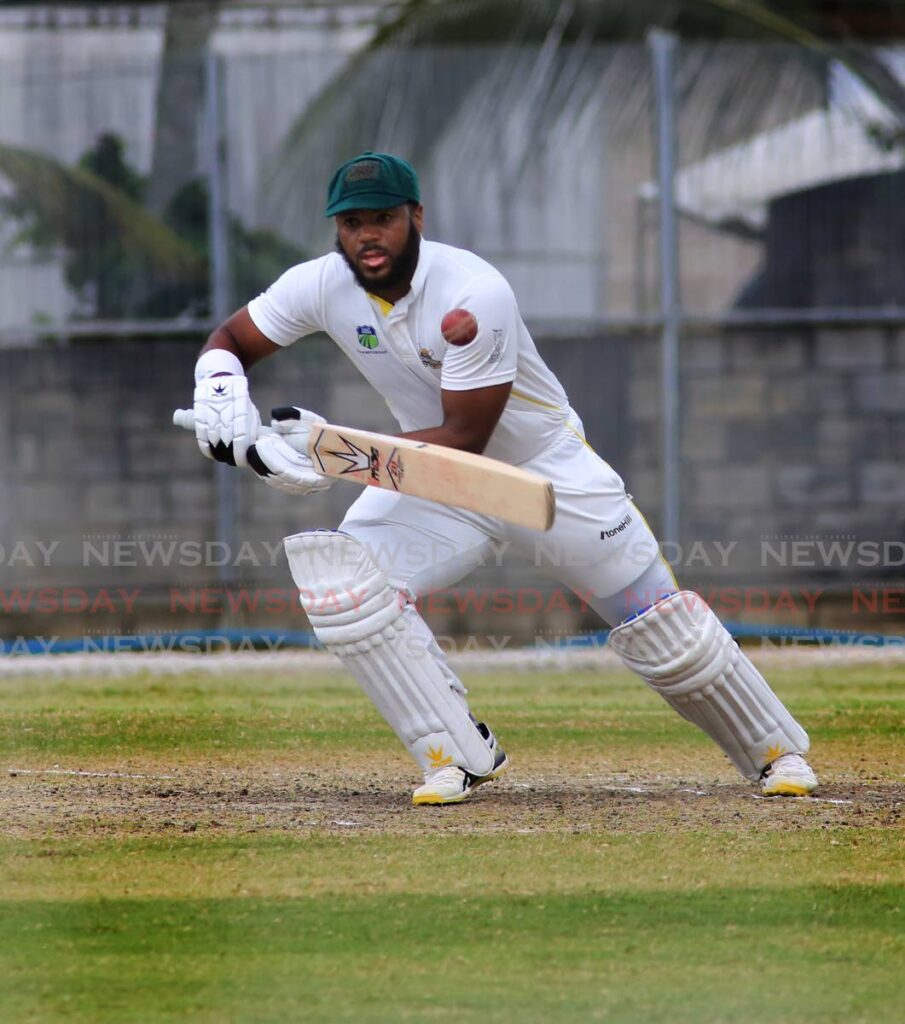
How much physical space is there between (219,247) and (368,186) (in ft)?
15.4

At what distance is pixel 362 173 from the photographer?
4.06m

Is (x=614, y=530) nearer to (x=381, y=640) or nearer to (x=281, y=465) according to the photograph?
(x=381, y=640)

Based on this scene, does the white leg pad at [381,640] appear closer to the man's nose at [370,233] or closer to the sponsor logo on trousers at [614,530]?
the sponsor logo on trousers at [614,530]

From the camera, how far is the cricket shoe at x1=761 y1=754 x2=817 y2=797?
14.0 feet

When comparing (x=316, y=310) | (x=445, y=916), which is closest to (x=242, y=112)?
(x=316, y=310)

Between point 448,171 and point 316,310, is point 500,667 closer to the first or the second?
point 448,171

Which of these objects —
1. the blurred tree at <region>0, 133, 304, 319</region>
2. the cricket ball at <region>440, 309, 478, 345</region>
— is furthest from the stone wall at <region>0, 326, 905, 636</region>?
the cricket ball at <region>440, 309, 478, 345</region>

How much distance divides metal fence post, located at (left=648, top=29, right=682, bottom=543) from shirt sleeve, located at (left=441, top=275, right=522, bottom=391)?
454 cm

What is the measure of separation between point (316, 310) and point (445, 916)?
1.85m

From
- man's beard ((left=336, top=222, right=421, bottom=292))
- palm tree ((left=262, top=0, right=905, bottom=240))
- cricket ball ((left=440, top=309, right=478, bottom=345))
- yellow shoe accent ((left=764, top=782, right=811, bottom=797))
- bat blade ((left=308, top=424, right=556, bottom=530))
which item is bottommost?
yellow shoe accent ((left=764, top=782, right=811, bottom=797))

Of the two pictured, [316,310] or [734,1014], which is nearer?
[734,1014]

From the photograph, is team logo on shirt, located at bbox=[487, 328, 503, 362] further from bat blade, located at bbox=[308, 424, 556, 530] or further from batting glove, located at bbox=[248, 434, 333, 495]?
batting glove, located at bbox=[248, 434, 333, 495]

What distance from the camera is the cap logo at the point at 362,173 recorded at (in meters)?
4.06

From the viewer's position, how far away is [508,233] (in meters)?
8.79
